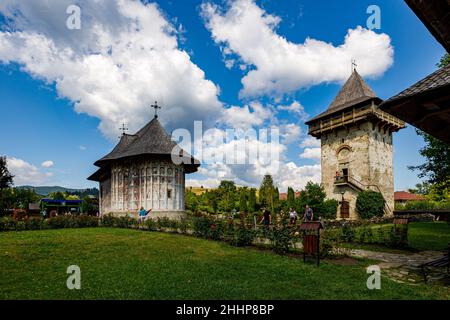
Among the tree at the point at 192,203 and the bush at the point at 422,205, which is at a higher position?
the bush at the point at 422,205

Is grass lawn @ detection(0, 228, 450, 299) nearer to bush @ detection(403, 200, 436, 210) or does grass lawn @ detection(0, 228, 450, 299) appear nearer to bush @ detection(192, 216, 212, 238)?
bush @ detection(192, 216, 212, 238)

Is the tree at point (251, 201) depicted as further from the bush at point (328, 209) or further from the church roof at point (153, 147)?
the church roof at point (153, 147)

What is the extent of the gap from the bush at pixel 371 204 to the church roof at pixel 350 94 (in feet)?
30.4

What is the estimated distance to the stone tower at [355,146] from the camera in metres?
28.6

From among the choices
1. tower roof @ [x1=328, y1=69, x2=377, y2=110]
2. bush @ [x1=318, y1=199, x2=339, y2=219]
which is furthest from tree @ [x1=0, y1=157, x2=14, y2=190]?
tower roof @ [x1=328, y1=69, x2=377, y2=110]

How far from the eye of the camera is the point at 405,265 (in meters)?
8.76

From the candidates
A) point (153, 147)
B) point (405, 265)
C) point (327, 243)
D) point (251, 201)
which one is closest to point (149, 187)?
point (153, 147)

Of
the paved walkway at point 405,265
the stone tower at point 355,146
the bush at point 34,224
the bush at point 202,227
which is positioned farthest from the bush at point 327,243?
the stone tower at point 355,146

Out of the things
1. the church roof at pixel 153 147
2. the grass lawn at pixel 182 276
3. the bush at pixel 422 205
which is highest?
the church roof at pixel 153 147

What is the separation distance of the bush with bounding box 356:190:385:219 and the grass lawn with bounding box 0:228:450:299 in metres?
20.0

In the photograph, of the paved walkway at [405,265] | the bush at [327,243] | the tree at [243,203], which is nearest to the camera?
the paved walkway at [405,265]

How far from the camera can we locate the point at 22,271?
285 inches

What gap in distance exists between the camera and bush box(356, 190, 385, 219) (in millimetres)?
26656
